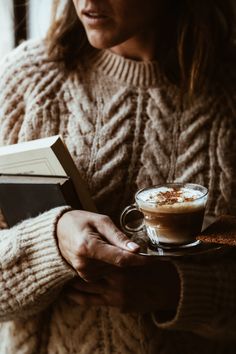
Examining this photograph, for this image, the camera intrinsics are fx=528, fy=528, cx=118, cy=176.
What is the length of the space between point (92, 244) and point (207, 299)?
1.02 feet

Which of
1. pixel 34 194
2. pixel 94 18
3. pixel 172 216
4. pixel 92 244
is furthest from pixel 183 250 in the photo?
pixel 94 18

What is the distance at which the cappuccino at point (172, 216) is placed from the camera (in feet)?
2.81

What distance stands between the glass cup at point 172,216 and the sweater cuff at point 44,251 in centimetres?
14

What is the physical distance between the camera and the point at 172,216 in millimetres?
857

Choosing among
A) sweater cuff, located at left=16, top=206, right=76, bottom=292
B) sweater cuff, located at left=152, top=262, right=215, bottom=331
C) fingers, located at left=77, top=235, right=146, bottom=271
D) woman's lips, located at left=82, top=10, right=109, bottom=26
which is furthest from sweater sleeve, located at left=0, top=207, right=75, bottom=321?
woman's lips, located at left=82, top=10, right=109, bottom=26

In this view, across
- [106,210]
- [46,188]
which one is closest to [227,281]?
[106,210]

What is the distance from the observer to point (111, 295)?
37.8 inches

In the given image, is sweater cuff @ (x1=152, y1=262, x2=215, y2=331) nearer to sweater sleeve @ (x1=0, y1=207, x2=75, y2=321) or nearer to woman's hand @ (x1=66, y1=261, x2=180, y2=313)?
woman's hand @ (x1=66, y1=261, x2=180, y2=313)

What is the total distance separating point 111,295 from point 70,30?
23.2 inches

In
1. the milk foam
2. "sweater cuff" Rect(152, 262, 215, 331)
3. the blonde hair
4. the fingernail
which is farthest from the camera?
the blonde hair

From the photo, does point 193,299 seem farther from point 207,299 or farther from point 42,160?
point 42,160

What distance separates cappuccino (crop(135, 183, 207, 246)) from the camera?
857mm

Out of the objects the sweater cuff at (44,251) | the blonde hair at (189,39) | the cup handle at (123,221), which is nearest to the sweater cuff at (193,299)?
the cup handle at (123,221)

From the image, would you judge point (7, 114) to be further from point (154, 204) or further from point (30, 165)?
point (154, 204)
